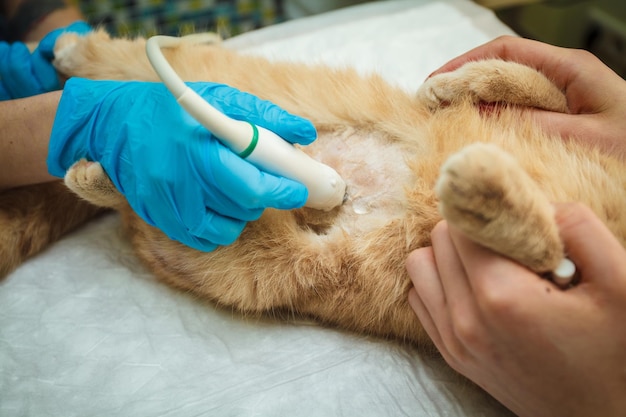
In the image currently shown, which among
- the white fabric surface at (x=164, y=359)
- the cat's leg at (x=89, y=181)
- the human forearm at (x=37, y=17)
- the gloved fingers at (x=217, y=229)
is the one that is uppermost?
the human forearm at (x=37, y=17)

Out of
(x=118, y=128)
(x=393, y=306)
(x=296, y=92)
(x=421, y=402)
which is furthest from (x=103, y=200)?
(x=421, y=402)

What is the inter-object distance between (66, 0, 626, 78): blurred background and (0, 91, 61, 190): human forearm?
1028mm

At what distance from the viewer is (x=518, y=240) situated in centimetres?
71

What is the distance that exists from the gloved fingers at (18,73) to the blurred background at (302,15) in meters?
0.72

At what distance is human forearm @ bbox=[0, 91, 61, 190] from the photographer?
121 centimetres

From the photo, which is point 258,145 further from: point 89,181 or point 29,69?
point 29,69

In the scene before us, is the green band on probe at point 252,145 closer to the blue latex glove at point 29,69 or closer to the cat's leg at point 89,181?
the cat's leg at point 89,181

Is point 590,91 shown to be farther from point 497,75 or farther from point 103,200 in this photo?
point 103,200

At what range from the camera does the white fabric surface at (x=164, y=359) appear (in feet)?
3.21

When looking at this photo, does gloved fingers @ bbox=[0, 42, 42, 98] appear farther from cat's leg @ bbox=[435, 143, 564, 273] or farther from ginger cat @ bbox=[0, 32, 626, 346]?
cat's leg @ bbox=[435, 143, 564, 273]

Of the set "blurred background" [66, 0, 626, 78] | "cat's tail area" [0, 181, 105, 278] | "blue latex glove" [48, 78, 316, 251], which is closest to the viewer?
"blue latex glove" [48, 78, 316, 251]

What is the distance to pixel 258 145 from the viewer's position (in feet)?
2.98

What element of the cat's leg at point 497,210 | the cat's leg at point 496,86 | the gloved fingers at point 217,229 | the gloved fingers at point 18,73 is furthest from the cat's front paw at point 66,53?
the cat's leg at point 497,210

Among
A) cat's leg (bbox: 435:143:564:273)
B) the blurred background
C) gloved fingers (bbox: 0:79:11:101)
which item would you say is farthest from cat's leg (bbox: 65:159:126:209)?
the blurred background
